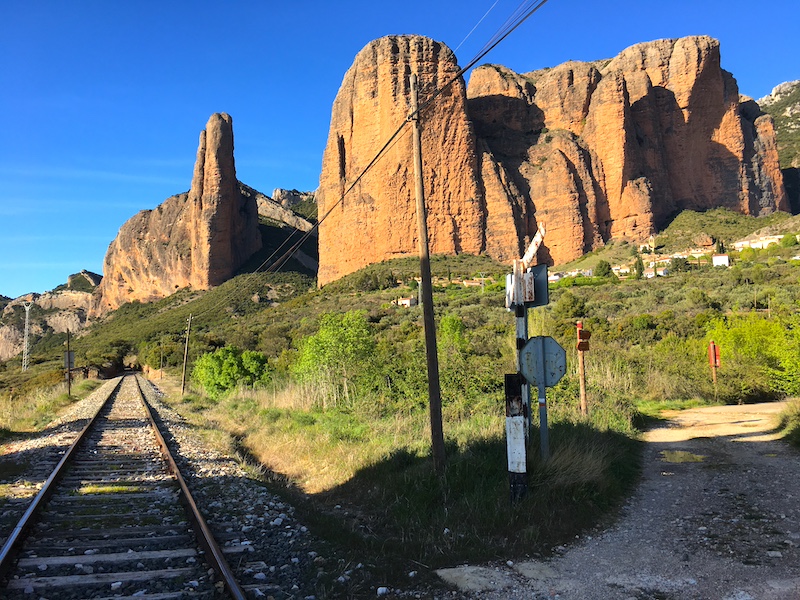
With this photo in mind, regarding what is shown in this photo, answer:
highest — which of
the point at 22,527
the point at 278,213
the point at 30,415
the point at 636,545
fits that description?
the point at 278,213

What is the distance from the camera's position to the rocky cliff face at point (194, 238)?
10938cm

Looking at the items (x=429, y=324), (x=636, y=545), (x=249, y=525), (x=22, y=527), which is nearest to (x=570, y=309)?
(x=429, y=324)

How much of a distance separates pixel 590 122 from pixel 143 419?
309ft

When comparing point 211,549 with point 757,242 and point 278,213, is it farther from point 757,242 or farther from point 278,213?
point 278,213

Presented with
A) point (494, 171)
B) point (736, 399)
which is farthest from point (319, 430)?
point (494, 171)

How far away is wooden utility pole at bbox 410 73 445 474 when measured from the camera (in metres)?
7.81

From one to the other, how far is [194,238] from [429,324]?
371 feet

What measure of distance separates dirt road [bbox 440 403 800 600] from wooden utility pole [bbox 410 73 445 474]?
2.40 meters

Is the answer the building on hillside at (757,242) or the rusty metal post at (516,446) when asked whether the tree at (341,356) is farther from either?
the building on hillside at (757,242)

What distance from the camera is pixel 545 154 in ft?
312

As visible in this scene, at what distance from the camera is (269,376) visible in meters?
27.1

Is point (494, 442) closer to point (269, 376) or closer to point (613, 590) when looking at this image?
point (613, 590)

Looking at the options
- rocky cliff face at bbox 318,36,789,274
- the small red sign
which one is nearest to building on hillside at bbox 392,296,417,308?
rocky cliff face at bbox 318,36,789,274

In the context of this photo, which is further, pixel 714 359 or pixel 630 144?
pixel 630 144
